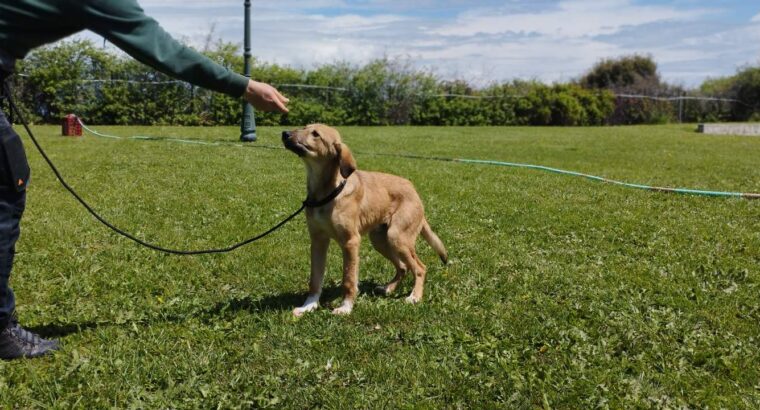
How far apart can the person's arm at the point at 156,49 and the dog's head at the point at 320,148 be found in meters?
0.71

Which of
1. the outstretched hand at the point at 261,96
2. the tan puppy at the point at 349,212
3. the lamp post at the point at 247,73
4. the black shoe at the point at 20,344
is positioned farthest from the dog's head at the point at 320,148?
the lamp post at the point at 247,73

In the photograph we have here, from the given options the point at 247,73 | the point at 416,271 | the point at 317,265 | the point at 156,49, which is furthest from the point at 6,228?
the point at 247,73

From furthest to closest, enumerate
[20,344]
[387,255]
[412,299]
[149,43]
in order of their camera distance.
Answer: [387,255] < [412,299] < [20,344] < [149,43]

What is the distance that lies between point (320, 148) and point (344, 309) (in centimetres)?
130

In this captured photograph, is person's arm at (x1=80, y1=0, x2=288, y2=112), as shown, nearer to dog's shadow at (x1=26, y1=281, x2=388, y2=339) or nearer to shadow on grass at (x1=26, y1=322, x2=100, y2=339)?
dog's shadow at (x1=26, y1=281, x2=388, y2=339)

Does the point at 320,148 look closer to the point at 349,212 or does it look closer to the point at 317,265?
the point at 349,212

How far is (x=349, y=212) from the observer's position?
15.8 ft

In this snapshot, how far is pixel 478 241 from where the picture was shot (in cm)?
694

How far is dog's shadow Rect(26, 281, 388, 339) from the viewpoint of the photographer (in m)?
4.40

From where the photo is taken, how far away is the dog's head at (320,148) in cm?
464

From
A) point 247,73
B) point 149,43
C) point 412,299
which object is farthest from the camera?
point 247,73

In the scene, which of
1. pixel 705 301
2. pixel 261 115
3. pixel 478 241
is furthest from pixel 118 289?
pixel 261 115

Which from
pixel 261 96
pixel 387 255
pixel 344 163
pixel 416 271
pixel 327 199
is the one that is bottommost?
pixel 416 271

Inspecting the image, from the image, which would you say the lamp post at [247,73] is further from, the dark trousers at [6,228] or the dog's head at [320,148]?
the dark trousers at [6,228]
